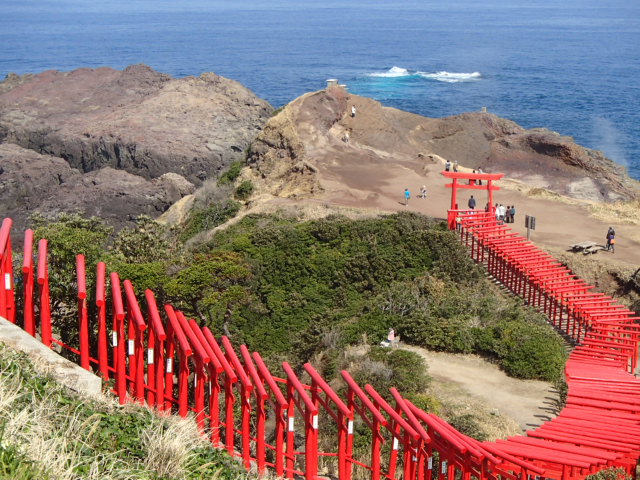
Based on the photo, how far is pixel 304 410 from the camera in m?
13.3

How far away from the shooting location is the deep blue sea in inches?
3669

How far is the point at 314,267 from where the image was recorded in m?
25.5

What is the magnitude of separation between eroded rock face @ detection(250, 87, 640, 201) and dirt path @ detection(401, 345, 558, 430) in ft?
49.4

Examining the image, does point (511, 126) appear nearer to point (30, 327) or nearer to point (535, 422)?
point (535, 422)

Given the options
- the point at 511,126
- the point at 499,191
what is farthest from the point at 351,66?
the point at 499,191

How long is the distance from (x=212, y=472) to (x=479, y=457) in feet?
11.0

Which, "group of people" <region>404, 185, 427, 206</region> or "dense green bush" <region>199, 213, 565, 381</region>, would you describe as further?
"group of people" <region>404, 185, 427, 206</region>

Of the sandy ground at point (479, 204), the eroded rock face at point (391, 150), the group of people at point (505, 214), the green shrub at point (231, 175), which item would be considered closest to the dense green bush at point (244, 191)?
the eroded rock face at point (391, 150)

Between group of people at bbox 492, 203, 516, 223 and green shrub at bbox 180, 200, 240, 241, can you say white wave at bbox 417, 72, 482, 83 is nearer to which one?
green shrub at bbox 180, 200, 240, 241

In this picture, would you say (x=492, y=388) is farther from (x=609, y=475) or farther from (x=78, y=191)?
(x=78, y=191)

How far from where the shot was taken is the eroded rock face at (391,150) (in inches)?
1415

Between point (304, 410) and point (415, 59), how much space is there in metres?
125

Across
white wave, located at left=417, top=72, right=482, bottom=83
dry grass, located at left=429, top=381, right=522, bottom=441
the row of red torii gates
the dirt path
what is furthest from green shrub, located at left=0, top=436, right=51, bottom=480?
white wave, located at left=417, top=72, right=482, bottom=83

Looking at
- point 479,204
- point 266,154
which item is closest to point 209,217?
point 266,154
